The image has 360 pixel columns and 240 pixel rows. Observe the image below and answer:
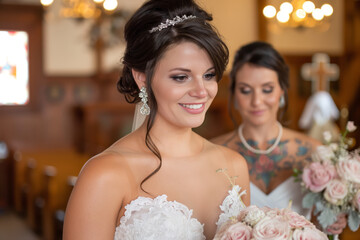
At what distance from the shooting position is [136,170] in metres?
2.29

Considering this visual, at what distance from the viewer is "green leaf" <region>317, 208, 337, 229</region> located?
3012 millimetres

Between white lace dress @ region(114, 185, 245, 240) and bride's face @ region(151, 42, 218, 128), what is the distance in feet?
1.19

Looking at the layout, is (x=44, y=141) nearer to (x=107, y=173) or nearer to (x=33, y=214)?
(x=33, y=214)

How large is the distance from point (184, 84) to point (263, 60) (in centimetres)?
132

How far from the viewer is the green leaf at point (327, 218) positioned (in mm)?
3012

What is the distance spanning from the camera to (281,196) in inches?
137

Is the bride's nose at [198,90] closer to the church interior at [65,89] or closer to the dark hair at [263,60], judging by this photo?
the dark hair at [263,60]

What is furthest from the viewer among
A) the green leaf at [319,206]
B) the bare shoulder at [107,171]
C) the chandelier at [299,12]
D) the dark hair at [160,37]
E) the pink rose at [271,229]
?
the chandelier at [299,12]

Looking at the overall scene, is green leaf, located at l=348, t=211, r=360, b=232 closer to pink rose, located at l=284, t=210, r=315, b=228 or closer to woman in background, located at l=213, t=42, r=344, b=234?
woman in background, located at l=213, t=42, r=344, b=234

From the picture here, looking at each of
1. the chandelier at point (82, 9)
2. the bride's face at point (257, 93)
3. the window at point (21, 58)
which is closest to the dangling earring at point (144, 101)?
the bride's face at point (257, 93)

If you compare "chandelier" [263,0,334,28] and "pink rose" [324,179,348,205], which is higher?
"chandelier" [263,0,334,28]

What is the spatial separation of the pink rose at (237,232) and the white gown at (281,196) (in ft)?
5.41

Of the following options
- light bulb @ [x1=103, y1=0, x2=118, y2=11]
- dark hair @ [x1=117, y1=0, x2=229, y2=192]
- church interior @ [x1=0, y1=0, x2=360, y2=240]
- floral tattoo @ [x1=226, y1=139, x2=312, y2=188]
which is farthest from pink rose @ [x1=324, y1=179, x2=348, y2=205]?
church interior @ [x1=0, y1=0, x2=360, y2=240]

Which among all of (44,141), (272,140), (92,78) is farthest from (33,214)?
(272,140)
